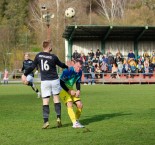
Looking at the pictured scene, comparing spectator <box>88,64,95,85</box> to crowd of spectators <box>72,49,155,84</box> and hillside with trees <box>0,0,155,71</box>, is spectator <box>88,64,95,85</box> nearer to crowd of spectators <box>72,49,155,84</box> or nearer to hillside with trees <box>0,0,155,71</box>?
crowd of spectators <box>72,49,155,84</box>

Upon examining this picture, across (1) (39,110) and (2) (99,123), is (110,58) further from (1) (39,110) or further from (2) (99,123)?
(2) (99,123)

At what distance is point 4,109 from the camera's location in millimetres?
15648

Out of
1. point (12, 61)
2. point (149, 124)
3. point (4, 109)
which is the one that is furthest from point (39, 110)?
point (12, 61)

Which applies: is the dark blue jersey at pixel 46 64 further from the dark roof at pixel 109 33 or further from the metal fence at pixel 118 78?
the dark roof at pixel 109 33

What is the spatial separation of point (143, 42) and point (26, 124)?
107 feet

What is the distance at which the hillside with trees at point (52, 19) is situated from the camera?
2454 inches

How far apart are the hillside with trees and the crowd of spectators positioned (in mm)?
16819

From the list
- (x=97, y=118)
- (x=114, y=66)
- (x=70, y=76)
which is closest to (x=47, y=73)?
(x=70, y=76)

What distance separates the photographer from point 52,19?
6569cm

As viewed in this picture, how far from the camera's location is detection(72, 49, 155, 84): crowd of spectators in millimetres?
37688

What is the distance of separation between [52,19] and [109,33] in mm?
25285

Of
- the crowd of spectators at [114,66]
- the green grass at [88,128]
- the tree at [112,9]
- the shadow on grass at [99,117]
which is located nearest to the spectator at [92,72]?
the crowd of spectators at [114,66]

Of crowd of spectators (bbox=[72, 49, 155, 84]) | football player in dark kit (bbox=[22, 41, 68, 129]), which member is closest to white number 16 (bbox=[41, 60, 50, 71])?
football player in dark kit (bbox=[22, 41, 68, 129])

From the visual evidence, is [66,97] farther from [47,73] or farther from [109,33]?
[109,33]
